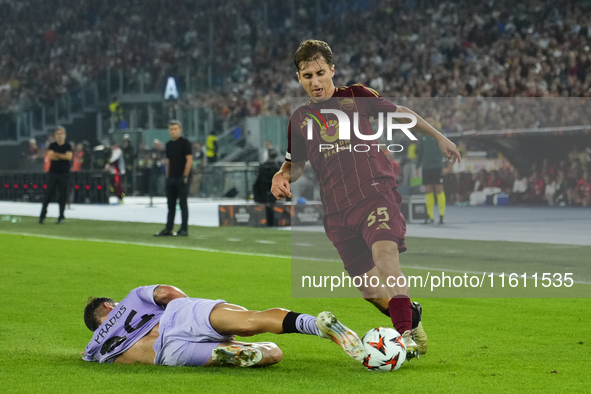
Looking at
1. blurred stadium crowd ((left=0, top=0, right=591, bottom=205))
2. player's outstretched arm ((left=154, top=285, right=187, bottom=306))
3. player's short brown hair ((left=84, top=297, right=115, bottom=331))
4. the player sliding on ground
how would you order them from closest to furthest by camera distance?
the player sliding on ground < player's outstretched arm ((left=154, top=285, right=187, bottom=306)) < player's short brown hair ((left=84, top=297, right=115, bottom=331)) < blurred stadium crowd ((left=0, top=0, right=591, bottom=205))

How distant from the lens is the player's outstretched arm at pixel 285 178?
18.9 ft

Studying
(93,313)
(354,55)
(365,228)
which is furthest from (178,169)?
(354,55)

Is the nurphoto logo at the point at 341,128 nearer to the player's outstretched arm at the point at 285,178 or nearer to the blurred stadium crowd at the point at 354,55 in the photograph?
the player's outstretched arm at the point at 285,178

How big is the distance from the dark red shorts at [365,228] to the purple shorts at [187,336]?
3.06ft

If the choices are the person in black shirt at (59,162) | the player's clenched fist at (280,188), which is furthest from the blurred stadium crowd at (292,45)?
the player's clenched fist at (280,188)

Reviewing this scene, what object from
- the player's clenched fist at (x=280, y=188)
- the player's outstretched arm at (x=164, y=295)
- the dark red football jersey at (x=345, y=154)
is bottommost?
the player's outstretched arm at (x=164, y=295)

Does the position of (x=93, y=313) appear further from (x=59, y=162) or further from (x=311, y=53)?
(x=59, y=162)

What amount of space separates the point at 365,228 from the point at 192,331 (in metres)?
1.25

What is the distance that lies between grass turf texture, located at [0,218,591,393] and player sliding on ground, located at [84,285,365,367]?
0.34 ft

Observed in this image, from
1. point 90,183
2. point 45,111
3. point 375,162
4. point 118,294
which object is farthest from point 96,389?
point 45,111

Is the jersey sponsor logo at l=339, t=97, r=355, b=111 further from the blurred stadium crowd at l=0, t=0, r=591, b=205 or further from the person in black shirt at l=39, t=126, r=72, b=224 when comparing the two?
the person in black shirt at l=39, t=126, r=72, b=224

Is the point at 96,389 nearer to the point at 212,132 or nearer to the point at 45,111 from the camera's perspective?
the point at 212,132

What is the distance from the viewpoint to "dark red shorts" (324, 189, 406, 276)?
217 inches

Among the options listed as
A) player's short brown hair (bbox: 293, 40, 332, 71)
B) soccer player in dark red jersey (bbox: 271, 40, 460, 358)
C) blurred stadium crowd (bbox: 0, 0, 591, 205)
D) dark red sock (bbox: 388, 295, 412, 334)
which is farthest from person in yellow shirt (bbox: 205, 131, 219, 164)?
dark red sock (bbox: 388, 295, 412, 334)
